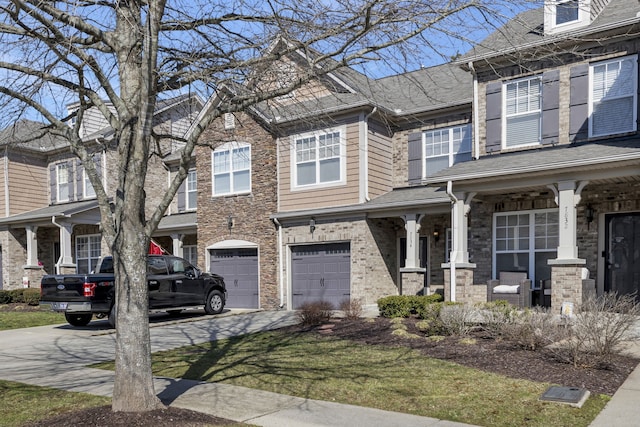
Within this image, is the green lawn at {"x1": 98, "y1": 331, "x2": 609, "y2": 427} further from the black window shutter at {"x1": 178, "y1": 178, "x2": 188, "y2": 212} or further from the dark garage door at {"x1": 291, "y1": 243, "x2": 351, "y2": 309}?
the black window shutter at {"x1": 178, "y1": 178, "x2": 188, "y2": 212}

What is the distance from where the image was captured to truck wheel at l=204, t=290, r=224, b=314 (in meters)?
16.4

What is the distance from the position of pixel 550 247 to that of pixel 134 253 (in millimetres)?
11351

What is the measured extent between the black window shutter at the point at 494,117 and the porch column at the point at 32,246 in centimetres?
1976

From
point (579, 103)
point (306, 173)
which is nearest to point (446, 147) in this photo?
point (579, 103)

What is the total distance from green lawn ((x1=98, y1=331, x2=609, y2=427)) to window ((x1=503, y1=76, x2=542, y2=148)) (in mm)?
7465

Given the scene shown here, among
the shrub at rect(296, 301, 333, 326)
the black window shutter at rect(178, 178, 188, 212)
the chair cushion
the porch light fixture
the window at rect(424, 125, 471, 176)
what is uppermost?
the window at rect(424, 125, 471, 176)

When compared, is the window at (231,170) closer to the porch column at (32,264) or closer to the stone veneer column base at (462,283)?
the stone veneer column base at (462,283)

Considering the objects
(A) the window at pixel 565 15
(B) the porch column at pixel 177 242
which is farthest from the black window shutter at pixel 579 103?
(B) the porch column at pixel 177 242

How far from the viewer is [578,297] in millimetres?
11852

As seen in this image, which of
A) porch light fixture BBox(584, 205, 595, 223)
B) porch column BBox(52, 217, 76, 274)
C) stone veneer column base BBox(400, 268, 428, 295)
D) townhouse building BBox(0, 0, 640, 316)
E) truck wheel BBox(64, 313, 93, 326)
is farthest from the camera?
porch column BBox(52, 217, 76, 274)

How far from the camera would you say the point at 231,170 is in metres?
19.3

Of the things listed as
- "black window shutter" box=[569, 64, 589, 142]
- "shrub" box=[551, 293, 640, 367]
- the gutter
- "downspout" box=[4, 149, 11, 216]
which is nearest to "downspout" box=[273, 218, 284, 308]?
→ the gutter

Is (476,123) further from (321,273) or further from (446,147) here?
(321,273)

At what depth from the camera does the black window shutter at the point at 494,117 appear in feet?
47.6
